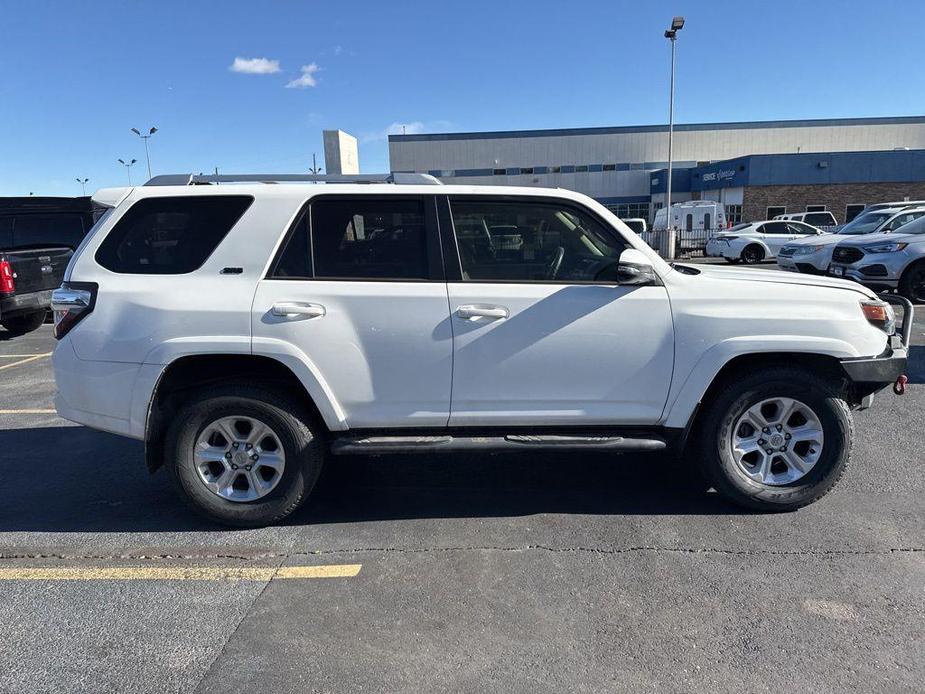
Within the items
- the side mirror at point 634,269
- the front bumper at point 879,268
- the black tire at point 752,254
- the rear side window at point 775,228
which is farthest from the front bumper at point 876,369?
the rear side window at point 775,228

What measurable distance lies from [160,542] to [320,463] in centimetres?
97

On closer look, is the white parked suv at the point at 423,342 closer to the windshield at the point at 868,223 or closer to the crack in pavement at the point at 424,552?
the crack in pavement at the point at 424,552

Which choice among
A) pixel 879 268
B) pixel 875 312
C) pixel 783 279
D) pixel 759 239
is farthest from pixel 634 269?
pixel 759 239

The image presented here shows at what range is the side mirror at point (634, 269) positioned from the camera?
3422 mm

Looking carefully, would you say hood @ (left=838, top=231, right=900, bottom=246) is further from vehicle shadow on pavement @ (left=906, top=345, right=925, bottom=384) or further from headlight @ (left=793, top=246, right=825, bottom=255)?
vehicle shadow on pavement @ (left=906, top=345, right=925, bottom=384)

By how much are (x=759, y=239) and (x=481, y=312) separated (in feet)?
72.3

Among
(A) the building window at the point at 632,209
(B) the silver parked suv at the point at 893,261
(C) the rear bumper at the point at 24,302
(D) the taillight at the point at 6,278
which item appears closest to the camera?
(D) the taillight at the point at 6,278

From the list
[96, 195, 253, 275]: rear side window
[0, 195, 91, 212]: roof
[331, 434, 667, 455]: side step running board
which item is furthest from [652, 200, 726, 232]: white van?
[96, 195, 253, 275]: rear side window

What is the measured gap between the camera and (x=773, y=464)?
3758mm

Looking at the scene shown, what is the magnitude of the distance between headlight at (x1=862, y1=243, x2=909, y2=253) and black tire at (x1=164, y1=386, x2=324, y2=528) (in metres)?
11.6

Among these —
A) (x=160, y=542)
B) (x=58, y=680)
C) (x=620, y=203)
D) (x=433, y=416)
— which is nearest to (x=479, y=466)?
(x=433, y=416)

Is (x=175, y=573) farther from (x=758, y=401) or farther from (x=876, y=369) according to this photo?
(x=876, y=369)

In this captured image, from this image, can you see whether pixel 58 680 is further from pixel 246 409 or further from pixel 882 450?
pixel 882 450

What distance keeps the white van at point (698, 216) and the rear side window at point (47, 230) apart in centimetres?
2667
